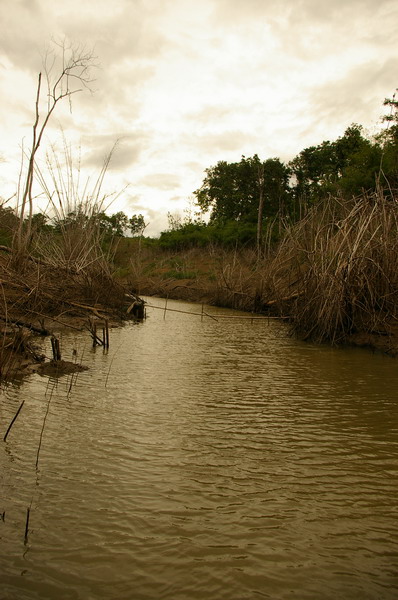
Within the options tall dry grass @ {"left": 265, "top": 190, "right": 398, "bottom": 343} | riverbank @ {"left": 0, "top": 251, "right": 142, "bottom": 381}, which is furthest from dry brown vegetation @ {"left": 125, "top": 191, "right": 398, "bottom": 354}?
riverbank @ {"left": 0, "top": 251, "right": 142, "bottom": 381}

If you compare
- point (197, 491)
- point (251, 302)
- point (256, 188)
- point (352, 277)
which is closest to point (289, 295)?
point (352, 277)

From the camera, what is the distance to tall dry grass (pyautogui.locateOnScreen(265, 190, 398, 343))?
25.0ft

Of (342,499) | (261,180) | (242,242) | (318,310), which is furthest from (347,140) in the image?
Answer: (342,499)

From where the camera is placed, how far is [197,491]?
242 cm

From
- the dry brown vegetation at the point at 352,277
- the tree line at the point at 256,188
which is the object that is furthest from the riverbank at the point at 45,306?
the tree line at the point at 256,188

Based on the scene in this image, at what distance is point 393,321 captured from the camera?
25.5 ft

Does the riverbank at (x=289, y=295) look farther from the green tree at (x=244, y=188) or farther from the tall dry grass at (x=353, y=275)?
the green tree at (x=244, y=188)

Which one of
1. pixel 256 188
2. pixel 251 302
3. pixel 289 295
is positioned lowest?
pixel 251 302

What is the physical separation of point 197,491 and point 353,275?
19.7 feet

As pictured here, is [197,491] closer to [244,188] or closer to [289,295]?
[289,295]

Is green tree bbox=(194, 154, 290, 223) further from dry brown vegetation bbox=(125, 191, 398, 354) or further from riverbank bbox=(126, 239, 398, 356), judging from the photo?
dry brown vegetation bbox=(125, 191, 398, 354)

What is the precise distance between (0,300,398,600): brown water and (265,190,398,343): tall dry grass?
10.4 ft

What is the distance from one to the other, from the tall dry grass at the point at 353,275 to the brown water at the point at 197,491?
3177 millimetres

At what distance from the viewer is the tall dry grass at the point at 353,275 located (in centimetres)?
761
